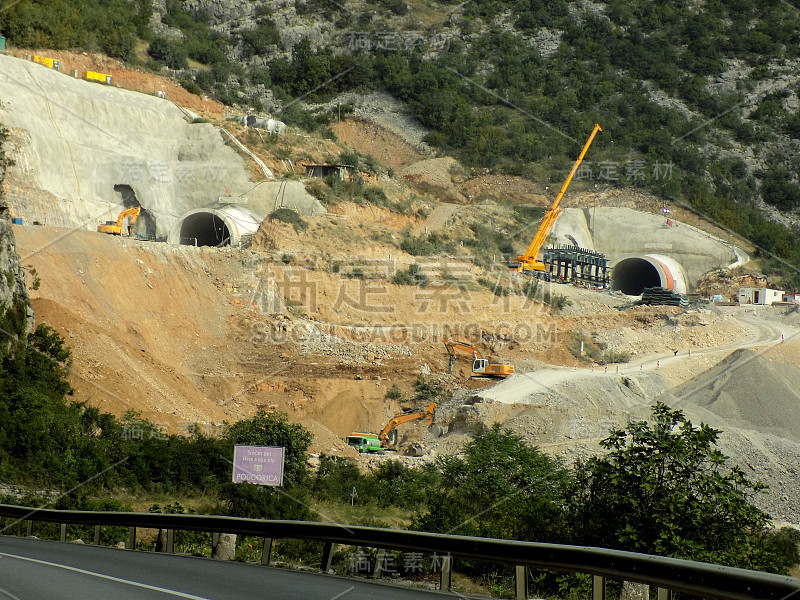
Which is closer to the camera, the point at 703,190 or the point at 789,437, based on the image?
the point at 789,437

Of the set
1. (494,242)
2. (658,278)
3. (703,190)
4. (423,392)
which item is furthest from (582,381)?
(703,190)

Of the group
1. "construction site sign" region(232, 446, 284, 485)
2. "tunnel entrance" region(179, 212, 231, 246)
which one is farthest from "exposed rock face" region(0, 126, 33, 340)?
"tunnel entrance" region(179, 212, 231, 246)

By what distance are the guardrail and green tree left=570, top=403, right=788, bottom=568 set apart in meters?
3.76

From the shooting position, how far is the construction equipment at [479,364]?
4484 cm

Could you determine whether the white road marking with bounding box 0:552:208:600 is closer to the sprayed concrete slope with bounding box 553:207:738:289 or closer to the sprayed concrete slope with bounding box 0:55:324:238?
the sprayed concrete slope with bounding box 0:55:324:238

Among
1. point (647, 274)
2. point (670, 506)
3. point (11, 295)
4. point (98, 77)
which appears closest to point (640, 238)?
point (647, 274)

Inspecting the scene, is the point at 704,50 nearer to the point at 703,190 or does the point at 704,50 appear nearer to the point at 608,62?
the point at 608,62

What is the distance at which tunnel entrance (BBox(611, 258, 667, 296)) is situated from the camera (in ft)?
252

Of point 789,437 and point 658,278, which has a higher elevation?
point 658,278

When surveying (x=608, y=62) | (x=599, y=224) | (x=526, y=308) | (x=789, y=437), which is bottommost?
(x=789, y=437)

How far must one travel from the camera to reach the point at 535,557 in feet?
24.7

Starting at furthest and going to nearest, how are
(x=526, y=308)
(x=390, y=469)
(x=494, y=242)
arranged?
(x=494, y=242) → (x=526, y=308) → (x=390, y=469)

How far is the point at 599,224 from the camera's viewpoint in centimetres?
7962

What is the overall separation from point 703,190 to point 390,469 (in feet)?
226
